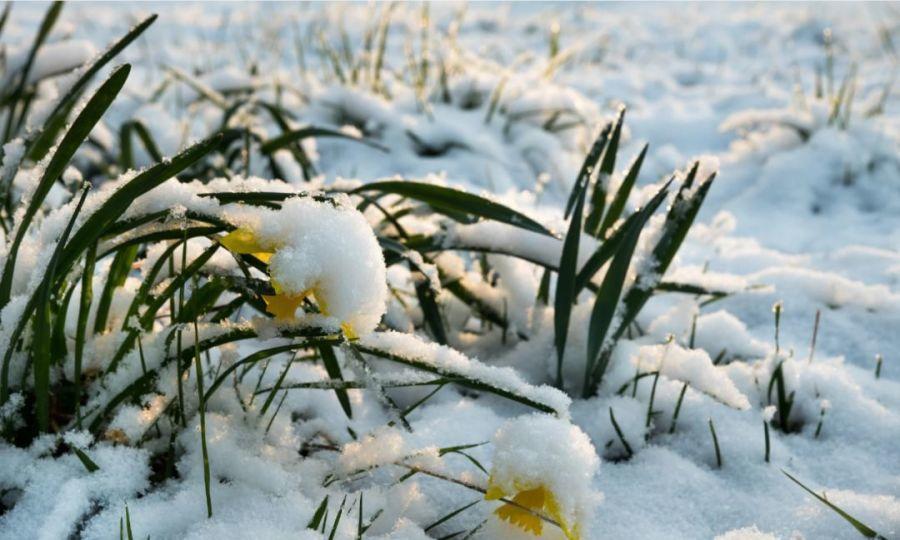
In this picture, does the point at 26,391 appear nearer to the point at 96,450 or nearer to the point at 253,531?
the point at 96,450

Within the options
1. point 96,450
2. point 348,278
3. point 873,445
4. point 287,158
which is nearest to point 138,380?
point 96,450

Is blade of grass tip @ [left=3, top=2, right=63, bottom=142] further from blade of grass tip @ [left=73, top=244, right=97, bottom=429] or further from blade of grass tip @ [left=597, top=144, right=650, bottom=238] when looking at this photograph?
blade of grass tip @ [left=597, top=144, right=650, bottom=238]

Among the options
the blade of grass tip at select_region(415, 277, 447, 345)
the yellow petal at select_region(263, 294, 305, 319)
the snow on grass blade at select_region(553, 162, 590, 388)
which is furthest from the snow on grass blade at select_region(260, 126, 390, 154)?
the yellow petal at select_region(263, 294, 305, 319)

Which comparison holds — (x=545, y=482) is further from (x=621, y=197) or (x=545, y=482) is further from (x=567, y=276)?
(x=621, y=197)

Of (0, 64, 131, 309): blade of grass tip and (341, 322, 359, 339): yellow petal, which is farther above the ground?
(0, 64, 131, 309): blade of grass tip

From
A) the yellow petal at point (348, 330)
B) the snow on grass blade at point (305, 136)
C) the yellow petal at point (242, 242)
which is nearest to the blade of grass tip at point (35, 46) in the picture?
the snow on grass blade at point (305, 136)
